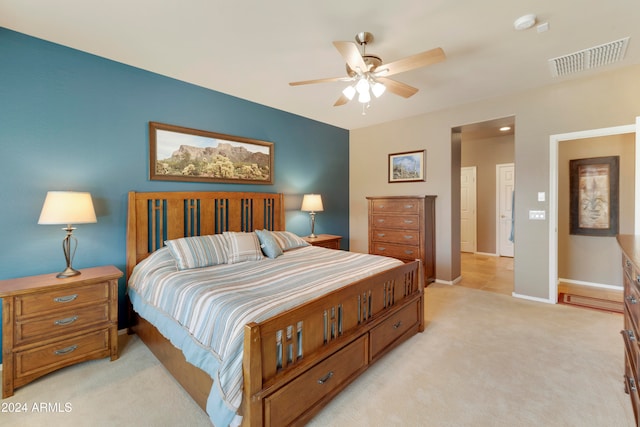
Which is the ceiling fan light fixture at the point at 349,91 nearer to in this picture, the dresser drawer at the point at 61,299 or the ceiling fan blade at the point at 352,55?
the ceiling fan blade at the point at 352,55

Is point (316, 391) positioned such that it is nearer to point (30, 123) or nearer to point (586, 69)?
point (30, 123)

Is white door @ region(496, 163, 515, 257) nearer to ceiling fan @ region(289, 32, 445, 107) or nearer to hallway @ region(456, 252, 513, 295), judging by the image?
hallway @ region(456, 252, 513, 295)

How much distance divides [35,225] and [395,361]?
328 cm

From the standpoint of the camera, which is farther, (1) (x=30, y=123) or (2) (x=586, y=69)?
(2) (x=586, y=69)

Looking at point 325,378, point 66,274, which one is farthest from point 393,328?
point 66,274

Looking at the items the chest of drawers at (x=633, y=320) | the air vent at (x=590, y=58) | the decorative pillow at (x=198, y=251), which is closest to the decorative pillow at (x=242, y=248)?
the decorative pillow at (x=198, y=251)

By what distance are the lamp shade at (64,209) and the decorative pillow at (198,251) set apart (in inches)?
27.7

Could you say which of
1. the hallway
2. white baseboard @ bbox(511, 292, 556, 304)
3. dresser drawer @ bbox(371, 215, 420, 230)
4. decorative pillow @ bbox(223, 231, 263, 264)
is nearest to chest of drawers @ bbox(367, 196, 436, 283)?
dresser drawer @ bbox(371, 215, 420, 230)

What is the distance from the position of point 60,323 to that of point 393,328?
105 inches

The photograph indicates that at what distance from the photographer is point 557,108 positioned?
3.45 metres

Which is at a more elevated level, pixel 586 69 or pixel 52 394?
pixel 586 69

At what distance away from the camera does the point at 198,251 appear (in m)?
2.72

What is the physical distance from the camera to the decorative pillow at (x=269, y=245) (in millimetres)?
3172

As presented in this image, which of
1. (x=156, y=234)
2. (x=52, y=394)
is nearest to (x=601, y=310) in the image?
(x=156, y=234)
